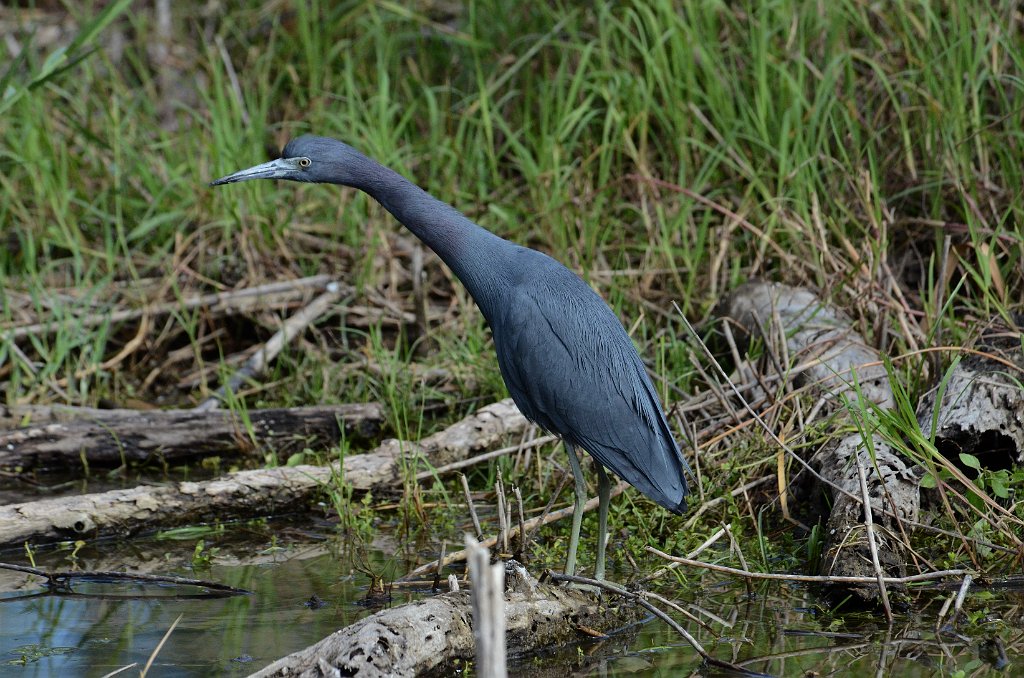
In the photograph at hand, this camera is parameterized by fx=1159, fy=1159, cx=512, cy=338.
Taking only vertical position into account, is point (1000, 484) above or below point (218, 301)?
below

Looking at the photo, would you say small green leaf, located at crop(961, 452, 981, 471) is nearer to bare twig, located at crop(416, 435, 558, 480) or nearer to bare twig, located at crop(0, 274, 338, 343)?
bare twig, located at crop(416, 435, 558, 480)

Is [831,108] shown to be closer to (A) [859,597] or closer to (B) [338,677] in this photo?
(A) [859,597]

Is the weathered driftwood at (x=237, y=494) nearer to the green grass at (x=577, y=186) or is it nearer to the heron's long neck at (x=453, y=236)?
the green grass at (x=577, y=186)

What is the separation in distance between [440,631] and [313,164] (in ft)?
5.24

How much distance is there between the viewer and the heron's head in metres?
3.56

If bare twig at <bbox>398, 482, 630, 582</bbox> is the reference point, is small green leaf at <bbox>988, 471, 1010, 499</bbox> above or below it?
above

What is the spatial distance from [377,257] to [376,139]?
568mm

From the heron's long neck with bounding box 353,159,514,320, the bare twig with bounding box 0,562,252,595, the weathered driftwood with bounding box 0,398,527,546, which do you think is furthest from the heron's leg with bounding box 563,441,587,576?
the bare twig with bounding box 0,562,252,595

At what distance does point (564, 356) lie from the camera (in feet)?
11.1

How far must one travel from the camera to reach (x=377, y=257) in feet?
18.2

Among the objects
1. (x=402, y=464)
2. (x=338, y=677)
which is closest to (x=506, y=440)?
(x=402, y=464)

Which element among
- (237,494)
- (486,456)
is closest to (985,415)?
(486,456)

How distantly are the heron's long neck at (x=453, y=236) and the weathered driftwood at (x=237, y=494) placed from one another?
2.32 ft

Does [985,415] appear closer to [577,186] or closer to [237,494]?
[237,494]
